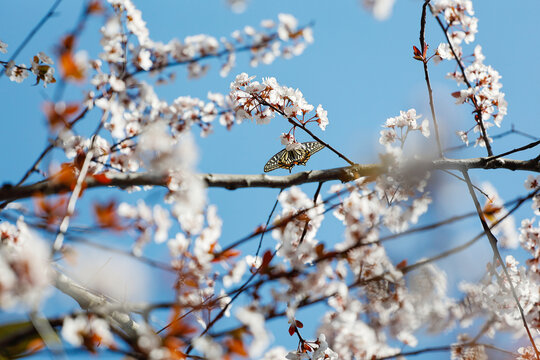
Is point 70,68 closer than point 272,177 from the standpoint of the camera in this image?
Yes

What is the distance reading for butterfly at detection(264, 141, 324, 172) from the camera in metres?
2.78

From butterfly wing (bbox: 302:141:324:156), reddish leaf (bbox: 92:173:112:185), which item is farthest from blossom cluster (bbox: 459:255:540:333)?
reddish leaf (bbox: 92:173:112:185)

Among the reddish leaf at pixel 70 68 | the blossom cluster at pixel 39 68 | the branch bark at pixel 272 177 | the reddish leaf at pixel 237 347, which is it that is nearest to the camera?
the reddish leaf at pixel 237 347

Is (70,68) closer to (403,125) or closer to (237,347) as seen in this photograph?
(237,347)

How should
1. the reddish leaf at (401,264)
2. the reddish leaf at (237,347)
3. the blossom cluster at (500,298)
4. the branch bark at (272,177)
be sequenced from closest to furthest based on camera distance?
the reddish leaf at (237,347) → the branch bark at (272,177) → the reddish leaf at (401,264) → the blossom cluster at (500,298)

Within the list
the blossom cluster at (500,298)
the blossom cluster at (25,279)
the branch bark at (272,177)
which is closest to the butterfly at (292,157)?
the branch bark at (272,177)

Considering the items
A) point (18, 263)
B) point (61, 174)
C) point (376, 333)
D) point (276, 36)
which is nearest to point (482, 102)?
point (276, 36)

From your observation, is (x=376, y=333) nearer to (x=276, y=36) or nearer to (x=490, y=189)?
(x=490, y=189)

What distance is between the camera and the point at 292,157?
9.45ft

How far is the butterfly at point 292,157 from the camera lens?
2783 mm

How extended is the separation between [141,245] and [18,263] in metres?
1.06

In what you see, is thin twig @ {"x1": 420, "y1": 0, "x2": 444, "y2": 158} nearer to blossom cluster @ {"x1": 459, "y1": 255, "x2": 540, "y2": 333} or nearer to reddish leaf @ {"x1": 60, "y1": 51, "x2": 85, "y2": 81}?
blossom cluster @ {"x1": 459, "y1": 255, "x2": 540, "y2": 333}

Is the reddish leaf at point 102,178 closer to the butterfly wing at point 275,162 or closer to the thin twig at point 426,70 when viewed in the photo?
the butterfly wing at point 275,162

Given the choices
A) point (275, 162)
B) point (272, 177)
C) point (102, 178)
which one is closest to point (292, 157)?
point (275, 162)
